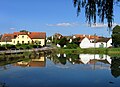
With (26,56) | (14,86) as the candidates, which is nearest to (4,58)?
(26,56)

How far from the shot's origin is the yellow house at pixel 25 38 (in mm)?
89975

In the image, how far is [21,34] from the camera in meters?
90.4

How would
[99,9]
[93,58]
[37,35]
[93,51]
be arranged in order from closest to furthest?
[99,9]
[93,58]
[93,51]
[37,35]

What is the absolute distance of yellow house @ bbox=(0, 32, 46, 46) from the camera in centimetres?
8997

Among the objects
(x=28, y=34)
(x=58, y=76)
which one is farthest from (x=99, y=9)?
(x=28, y=34)

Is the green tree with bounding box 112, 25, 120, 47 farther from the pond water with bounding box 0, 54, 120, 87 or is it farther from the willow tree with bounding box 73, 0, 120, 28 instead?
the willow tree with bounding box 73, 0, 120, 28

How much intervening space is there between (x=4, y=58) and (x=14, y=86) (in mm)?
23110

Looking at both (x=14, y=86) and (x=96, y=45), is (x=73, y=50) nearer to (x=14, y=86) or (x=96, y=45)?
(x=96, y=45)

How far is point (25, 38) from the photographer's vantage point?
9006 cm

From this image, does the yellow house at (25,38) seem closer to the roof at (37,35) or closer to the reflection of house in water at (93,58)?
the roof at (37,35)

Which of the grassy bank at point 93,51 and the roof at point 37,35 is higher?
the roof at point 37,35

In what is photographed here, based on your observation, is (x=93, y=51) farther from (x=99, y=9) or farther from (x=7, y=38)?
(x=99, y=9)

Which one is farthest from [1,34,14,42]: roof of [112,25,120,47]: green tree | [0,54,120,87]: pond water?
[0,54,120,87]: pond water

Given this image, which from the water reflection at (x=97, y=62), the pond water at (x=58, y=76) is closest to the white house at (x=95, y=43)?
the water reflection at (x=97, y=62)
